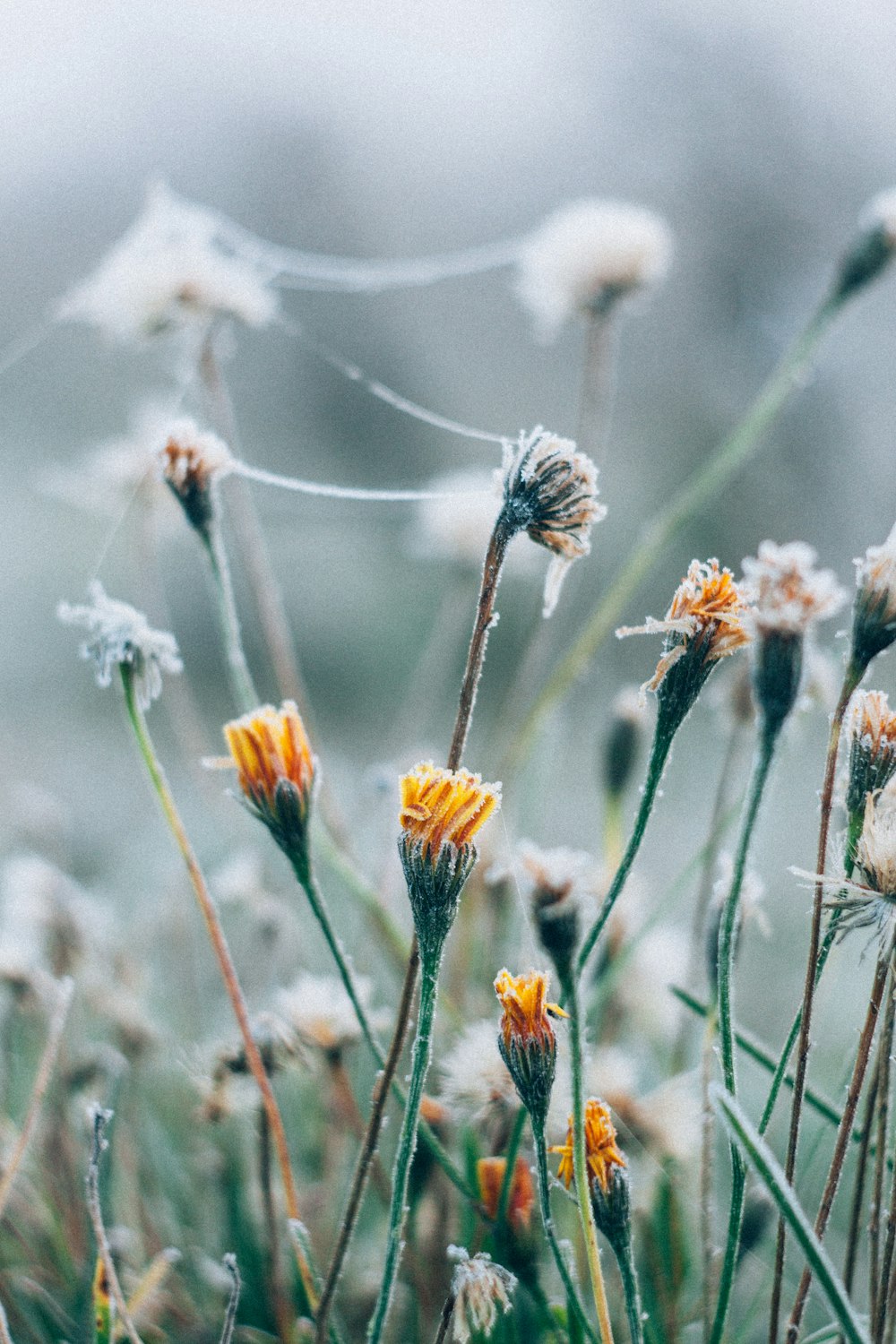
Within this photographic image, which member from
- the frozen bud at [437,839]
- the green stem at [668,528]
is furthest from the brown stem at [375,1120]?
the green stem at [668,528]

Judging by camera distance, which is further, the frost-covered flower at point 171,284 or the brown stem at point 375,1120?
the frost-covered flower at point 171,284

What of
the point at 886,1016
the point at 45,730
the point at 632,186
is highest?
the point at 632,186

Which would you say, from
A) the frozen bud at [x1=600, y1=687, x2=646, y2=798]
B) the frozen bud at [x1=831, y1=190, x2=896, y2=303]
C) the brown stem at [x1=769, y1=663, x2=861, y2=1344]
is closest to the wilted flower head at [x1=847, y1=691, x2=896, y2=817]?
the brown stem at [x1=769, y1=663, x2=861, y2=1344]

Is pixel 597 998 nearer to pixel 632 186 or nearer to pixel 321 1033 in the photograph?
pixel 321 1033

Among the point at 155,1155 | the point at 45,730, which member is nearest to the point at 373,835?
the point at 155,1155

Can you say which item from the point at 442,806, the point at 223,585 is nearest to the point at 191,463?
the point at 223,585

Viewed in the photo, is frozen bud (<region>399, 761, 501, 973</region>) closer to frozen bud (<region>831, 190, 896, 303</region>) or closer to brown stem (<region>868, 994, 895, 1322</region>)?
brown stem (<region>868, 994, 895, 1322</region>)

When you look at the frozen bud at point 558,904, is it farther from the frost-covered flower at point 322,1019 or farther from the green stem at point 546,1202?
the frost-covered flower at point 322,1019
